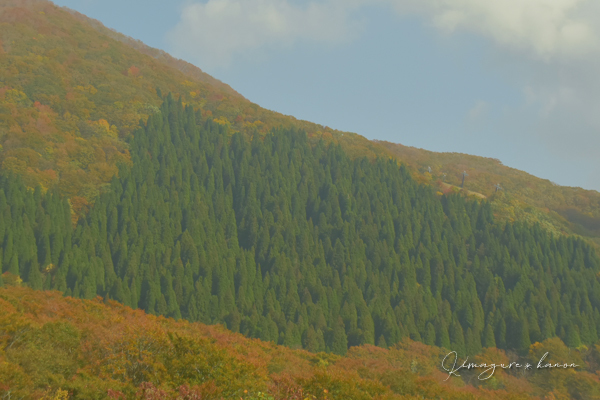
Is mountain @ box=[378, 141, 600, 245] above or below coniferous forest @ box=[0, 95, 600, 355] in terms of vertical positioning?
above

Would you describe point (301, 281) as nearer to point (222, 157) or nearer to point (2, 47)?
point (222, 157)

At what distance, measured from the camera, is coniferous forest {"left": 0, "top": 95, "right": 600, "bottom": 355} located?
95.4m

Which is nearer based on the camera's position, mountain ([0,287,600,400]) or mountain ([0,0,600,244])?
mountain ([0,287,600,400])

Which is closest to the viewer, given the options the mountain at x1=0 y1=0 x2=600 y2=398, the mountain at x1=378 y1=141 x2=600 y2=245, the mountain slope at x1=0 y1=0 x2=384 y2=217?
the mountain at x1=0 y1=0 x2=600 y2=398

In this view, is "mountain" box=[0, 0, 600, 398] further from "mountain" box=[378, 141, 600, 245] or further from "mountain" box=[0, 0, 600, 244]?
"mountain" box=[378, 141, 600, 245]

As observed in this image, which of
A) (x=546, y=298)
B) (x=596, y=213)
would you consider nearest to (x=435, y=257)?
(x=546, y=298)

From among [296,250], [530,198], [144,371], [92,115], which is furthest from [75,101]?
[530,198]

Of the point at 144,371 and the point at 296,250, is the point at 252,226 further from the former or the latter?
the point at 144,371

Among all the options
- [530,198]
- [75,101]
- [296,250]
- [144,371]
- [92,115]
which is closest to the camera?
[144,371]

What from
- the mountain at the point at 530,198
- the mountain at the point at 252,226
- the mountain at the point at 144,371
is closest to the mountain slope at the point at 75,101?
the mountain at the point at 252,226

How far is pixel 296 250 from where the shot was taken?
4631 inches

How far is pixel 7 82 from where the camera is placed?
131 meters

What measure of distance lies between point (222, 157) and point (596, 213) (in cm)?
11252

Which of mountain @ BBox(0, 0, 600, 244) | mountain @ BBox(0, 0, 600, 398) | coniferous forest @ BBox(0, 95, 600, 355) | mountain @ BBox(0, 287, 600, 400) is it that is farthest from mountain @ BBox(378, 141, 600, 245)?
mountain @ BBox(0, 287, 600, 400)
